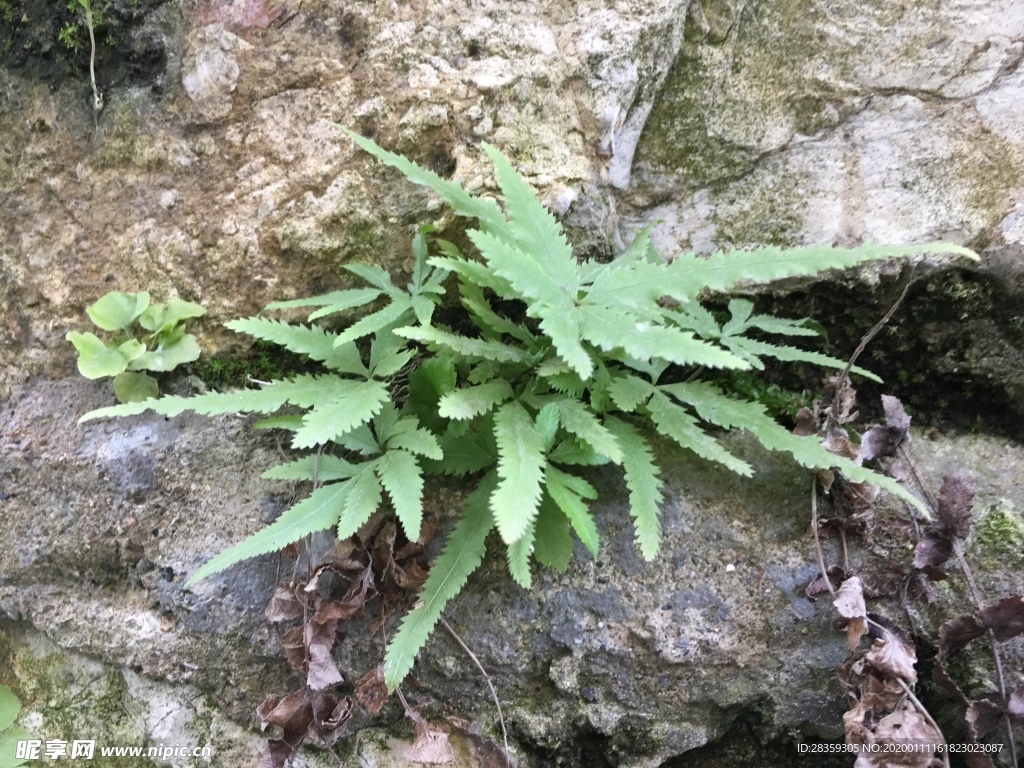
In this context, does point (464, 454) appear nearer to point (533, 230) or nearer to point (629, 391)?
point (629, 391)

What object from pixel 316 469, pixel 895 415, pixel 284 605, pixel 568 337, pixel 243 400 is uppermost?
pixel 568 337

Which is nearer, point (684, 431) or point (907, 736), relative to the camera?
point (907, 736)

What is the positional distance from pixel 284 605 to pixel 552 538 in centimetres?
90

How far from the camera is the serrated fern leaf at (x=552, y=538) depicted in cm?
204

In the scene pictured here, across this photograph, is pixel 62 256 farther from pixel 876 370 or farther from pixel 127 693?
pixel 876 370

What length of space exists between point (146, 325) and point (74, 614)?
109 centimetres

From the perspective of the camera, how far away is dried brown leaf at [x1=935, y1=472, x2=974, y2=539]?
199 centimetres

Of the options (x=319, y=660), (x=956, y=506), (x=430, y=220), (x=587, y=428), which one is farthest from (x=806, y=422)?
(x=319, y=660)

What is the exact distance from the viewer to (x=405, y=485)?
77.2 inches

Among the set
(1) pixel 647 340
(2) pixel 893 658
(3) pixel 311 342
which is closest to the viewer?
(1) pixel 647 340

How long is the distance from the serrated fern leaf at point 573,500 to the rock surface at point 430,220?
0.30 metres

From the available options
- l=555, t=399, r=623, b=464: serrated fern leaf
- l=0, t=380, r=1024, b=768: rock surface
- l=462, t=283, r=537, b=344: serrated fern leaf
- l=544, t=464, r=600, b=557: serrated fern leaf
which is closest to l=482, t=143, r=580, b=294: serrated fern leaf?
l=462, t=283, r=537, b=344: serrated fern leaf

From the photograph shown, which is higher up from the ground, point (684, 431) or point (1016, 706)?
point (684, 431)

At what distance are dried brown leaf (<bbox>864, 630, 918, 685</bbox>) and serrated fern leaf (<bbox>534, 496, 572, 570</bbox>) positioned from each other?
90 centimetres
